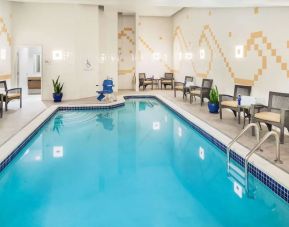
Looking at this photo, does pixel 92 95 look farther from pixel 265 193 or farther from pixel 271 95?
pixel 265 193

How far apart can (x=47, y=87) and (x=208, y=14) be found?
19.8 feet

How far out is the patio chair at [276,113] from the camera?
482 cm

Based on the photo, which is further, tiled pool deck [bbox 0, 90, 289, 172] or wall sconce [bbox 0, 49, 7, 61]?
wall sconce [bbox 0, 49, 7, 61]

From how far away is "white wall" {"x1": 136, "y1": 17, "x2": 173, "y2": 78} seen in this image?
14672mm

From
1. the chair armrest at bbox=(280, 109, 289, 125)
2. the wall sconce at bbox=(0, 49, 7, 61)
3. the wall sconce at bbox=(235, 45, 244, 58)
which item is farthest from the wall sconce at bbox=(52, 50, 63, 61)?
the chair armrest at bbox=(280, 109, 289, 125)

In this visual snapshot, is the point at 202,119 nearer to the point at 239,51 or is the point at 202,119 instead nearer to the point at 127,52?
the point at 239,51

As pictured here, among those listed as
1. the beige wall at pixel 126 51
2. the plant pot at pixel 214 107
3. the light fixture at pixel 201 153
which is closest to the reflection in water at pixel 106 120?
the light fixture at pixel 201 153

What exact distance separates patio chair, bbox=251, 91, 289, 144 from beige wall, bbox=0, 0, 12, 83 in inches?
297

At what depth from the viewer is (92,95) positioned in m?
11.9

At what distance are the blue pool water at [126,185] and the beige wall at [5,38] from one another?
4.07 meters

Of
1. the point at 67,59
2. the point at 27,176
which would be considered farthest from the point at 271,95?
the point at 67,59

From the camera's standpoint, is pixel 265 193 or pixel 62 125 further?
pixel 62 125

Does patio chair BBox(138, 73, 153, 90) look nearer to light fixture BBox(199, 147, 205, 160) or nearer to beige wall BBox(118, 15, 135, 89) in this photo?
beige wall BBox(118, 15, 135, 89)

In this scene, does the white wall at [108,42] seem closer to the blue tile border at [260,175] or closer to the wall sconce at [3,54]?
the wall sconce at [3,54]
